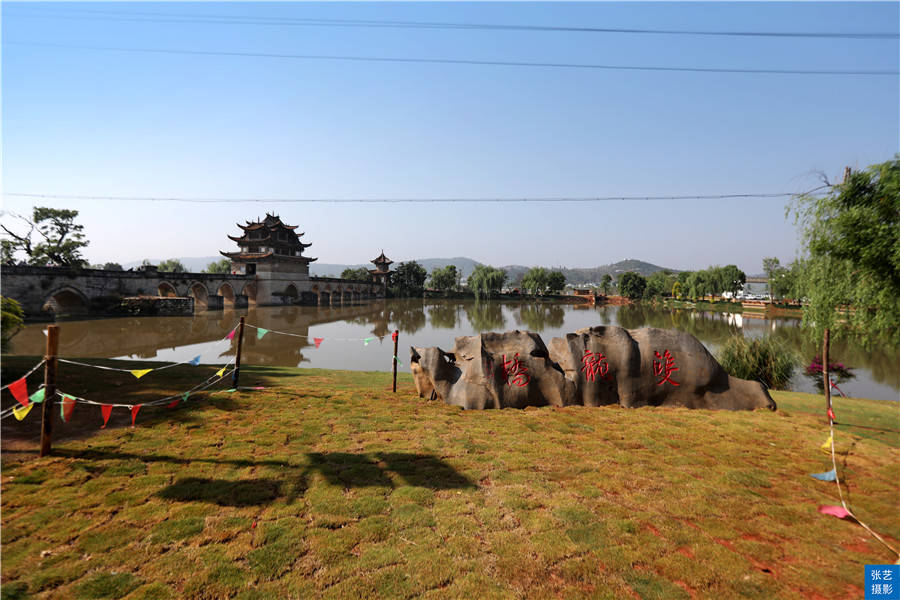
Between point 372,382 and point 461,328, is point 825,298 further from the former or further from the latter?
point 461,328

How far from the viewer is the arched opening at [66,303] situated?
87.0ft

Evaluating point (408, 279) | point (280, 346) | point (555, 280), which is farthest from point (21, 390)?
point (555, 280)

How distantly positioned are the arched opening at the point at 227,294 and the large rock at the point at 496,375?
36.9 metres

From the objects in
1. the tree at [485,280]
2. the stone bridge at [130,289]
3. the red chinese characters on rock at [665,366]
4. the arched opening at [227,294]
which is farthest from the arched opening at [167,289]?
the tree at [485,280]

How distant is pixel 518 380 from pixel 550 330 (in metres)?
24.6

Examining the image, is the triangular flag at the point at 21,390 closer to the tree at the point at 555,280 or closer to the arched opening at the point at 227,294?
the arched opening at the point at 227,294

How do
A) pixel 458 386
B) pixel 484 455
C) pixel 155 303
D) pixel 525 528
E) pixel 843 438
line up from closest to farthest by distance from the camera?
pixel 525 528 < pixel 484 455 < pixel 843 438 < pixel 458 386 < pixel 155 303

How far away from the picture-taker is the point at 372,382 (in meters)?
9.83

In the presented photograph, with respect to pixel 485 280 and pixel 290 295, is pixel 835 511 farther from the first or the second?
pixel 485 280

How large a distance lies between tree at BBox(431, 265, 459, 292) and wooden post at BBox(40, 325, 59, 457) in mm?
67623

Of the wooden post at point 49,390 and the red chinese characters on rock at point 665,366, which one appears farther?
the red chinese characters on rock at point 665,366

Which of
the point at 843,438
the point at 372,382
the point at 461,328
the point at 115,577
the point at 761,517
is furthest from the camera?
the point at 461,328

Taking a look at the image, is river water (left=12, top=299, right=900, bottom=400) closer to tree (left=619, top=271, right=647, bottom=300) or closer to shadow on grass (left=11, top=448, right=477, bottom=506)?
shadow on grass (left=11, top=448, right=477, bottom=506)

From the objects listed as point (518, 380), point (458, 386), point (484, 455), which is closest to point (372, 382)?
point (458, 386)
